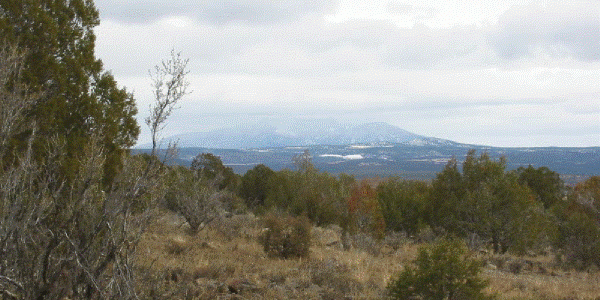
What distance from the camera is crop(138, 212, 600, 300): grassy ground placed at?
10.5 metres

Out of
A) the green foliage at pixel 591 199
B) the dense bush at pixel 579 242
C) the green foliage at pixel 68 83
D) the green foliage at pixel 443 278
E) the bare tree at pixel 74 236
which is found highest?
the green foliage at pixel 68 83

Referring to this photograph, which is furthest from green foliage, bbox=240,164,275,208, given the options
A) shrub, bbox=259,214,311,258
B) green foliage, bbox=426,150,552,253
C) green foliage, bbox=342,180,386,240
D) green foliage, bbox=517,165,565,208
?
shrub, bbox=259,214,311,258

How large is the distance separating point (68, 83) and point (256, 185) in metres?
30.2

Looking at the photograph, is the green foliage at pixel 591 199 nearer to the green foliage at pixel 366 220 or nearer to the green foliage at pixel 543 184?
the green foliage at pixel 543 184

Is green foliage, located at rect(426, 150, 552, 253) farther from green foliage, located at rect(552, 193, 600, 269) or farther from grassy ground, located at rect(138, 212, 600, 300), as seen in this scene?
grassy ground, located at rect(138, 212, 600, 300)

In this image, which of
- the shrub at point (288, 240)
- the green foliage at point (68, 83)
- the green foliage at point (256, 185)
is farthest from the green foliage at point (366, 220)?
the green foliage at point (68, 83)

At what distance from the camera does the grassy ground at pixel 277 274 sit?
10.5 meters

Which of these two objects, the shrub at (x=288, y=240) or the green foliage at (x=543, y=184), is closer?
the shrub at (x=288, y=240)

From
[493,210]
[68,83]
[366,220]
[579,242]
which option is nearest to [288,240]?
[68,83]

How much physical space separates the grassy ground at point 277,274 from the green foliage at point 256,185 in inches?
850

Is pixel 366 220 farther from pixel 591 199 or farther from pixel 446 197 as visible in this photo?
pixel 591 199

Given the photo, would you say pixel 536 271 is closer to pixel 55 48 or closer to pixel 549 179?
pixel 55 48

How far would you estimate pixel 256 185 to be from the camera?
1661 inches

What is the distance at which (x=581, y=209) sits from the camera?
3494 centimetres
